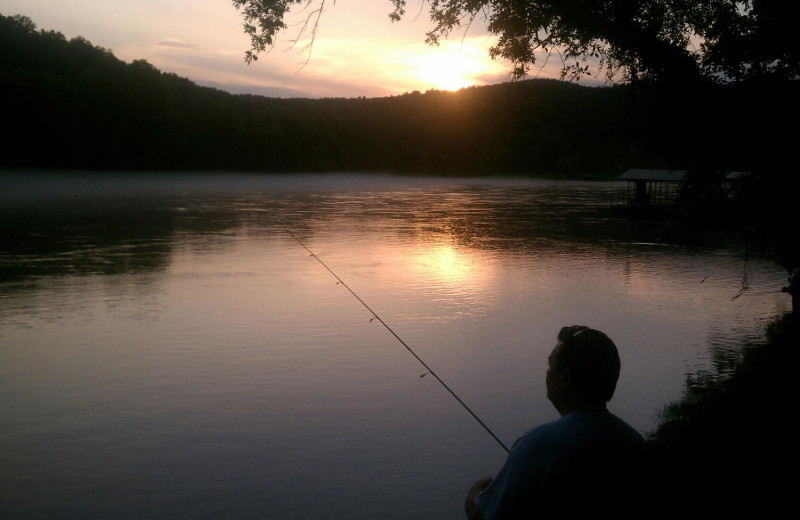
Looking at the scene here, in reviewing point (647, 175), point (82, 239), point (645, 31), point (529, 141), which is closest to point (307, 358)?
point (645, 31)

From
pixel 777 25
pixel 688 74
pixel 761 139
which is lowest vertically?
pixel 761 139

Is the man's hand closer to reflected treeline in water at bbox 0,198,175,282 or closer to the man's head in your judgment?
the man's head

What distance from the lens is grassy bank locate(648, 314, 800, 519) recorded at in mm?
5129

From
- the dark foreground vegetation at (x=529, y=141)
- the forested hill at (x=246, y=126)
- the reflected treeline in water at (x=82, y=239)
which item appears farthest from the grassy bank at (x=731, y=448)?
the forested hill at (x=246, y=126)

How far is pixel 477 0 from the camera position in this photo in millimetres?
10273

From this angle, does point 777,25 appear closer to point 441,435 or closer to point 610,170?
point 441,435

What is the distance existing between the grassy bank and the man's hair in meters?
0.31

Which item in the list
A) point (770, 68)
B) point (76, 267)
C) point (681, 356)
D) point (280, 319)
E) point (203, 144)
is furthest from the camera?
point (203, 144)

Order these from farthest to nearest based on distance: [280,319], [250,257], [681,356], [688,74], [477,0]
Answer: [250,257], [280,319], [681,356], [477,0], [688,74]

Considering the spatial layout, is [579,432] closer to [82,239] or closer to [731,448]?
[731,448]

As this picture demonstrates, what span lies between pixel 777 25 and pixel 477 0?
12.5 ft

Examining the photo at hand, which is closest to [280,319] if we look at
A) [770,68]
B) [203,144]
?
[770,68]

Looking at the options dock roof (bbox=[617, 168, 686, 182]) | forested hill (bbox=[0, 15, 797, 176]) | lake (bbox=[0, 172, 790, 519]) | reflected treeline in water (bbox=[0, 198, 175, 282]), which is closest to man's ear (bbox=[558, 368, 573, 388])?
lake (bbox=[0, 172, 790, 519])

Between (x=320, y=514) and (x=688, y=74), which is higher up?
(x=688, y=74)
